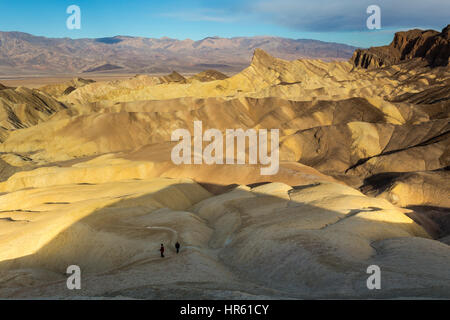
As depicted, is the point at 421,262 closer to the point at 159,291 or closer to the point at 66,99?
the point at 159,291

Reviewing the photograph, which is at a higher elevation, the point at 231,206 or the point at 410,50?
the point at 410,50

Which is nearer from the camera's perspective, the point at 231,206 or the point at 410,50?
the point at 231,206

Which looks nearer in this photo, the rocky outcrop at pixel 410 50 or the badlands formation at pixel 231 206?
the badlands formation at pixel 231 206

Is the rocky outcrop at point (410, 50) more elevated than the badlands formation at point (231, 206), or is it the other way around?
the rocky outcrop at point (410, 50)
